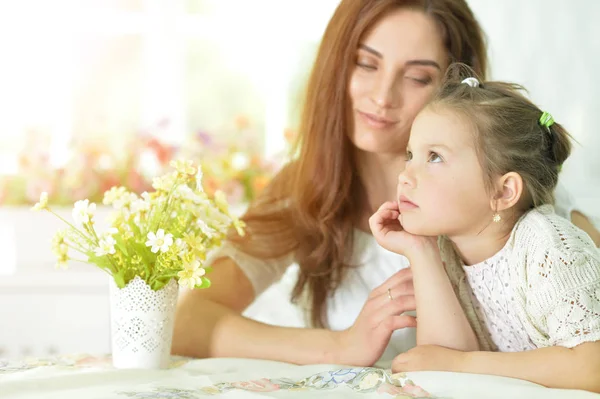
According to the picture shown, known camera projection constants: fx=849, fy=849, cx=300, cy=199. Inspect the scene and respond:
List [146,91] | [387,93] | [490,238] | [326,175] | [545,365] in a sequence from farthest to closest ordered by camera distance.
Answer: [146,91]
[326,175]
[387,93]
[490,238]
[545,365]

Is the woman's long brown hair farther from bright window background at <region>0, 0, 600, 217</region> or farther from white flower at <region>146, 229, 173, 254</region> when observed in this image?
bright window background at <region>0, 0, 600, 217</region>

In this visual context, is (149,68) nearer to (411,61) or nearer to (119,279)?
(411,61)

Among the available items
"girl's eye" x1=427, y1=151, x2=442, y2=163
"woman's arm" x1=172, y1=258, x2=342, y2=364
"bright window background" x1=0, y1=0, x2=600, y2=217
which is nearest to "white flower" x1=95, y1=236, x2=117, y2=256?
"woman's arm" x1=172, y1=258, x2=342, y2=364

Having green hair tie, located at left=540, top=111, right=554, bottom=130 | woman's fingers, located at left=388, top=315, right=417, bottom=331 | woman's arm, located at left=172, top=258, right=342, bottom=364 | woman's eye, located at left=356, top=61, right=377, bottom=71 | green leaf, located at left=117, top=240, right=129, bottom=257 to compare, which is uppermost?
woman's eye, located at left=356, top=61, right=377, bottom=71

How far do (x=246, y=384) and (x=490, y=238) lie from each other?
608 mm

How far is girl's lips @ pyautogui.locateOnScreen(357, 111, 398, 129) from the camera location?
2.16 m

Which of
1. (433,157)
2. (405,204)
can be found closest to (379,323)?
(405,204)

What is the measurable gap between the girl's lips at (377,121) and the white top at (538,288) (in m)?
0.47

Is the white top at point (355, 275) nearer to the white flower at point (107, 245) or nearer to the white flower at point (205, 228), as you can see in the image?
the white flower at point (205, 228)

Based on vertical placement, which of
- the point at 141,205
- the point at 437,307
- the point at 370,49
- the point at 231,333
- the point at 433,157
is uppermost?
the point at 370,49

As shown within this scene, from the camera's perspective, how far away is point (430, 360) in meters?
1.69

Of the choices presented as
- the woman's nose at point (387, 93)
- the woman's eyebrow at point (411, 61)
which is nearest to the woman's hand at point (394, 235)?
the woman's nose at point (387, 93)

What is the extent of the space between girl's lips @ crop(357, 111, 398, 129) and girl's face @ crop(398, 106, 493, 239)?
368mm

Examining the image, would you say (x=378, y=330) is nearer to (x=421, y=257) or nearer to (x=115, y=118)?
(x=421, y=257)
